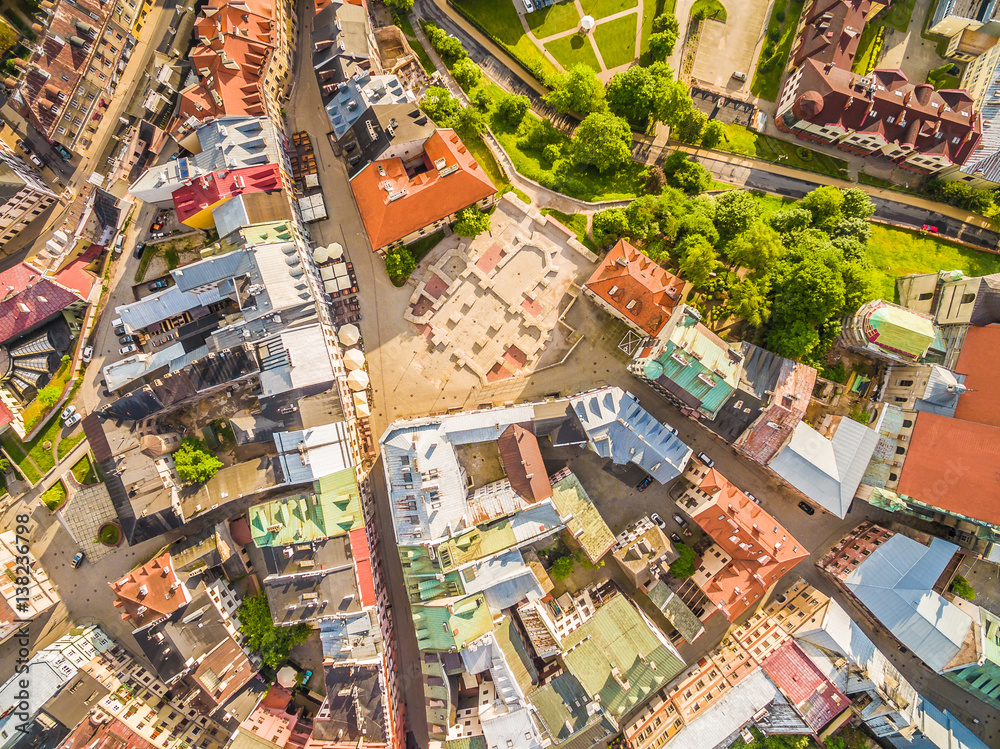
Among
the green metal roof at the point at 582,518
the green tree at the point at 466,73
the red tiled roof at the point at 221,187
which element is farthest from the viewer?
the green tree at the point at 466,73

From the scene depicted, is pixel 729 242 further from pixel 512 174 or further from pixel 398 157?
pixel 398 157

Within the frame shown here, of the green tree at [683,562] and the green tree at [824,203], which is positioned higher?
the green tree at [824,203]

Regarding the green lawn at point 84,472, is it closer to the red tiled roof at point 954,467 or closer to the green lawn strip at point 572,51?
the green lawn strip at point 572,51

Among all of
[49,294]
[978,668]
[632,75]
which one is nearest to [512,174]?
[632,75]

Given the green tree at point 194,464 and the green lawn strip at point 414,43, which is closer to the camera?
the green tree at point 194,464

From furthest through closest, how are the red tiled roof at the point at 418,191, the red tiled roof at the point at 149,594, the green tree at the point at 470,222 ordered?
1. the green tree at the point at 470,222
2. the red tiled roof at the point at 418,191
3. the red tiled roof at the point at 149,594

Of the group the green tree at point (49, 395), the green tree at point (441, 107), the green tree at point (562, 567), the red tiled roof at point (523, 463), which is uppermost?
the green tree at point (441, 107)

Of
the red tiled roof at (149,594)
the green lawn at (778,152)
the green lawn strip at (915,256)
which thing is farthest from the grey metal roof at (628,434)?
the red tiled roof at (149,594)

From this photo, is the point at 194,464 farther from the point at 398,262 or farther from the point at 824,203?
the point at 824,203
